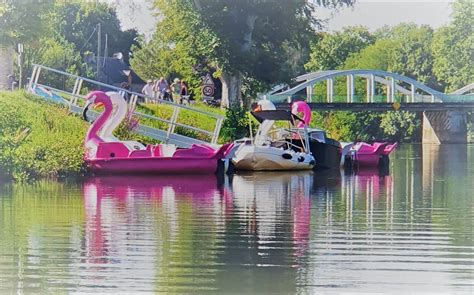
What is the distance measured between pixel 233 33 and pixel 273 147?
2947mm

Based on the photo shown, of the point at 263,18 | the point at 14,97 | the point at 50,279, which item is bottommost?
the point at 50,279

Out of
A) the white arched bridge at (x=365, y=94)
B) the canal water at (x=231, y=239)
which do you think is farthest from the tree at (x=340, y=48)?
the canal water at (x=231, y=239)

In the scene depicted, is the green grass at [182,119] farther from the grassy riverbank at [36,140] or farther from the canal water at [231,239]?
the canal water at [231,239]

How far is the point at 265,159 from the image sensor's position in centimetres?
2094

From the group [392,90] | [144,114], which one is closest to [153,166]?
[144,114]

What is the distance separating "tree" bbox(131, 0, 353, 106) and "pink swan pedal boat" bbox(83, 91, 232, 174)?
415 centimetres

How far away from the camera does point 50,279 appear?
812 centimetres

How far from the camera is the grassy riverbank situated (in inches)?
653

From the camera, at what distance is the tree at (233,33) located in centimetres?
2275

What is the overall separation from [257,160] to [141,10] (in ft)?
16.1

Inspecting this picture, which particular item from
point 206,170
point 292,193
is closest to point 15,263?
point 292,193

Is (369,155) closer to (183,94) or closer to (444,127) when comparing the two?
(183,94)

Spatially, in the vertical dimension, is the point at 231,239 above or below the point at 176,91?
below

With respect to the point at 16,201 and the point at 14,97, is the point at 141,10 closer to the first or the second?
the point at 14,97
